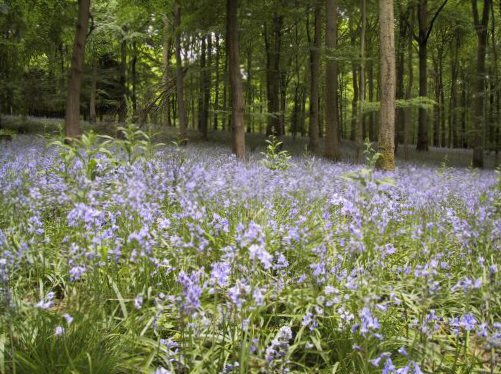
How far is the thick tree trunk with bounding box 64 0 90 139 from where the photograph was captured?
33.3 ft

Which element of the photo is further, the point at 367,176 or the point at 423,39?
the point at 423,39

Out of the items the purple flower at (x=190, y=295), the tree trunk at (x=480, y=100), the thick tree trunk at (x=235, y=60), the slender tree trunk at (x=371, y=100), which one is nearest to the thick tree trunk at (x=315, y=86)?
the thick tree trunk at (x=235, y=60)

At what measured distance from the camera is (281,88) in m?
30.8

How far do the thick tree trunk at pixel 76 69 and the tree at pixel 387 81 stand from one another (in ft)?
24.6

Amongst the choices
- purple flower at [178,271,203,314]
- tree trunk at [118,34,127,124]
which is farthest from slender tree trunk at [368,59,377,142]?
purple flower at [178,271,203,314]

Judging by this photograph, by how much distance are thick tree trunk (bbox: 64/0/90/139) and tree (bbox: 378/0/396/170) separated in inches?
295

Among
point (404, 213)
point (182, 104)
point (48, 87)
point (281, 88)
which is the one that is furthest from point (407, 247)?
point (48, 87)

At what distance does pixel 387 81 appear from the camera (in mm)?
9977

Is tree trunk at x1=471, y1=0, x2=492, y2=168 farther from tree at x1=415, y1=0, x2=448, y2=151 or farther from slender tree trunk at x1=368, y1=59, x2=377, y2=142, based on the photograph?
slender tree trunk at x1=368, y1=59, x2=377, y2=142

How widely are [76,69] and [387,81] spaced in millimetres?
7857

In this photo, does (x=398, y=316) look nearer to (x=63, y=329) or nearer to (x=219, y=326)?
→ (x=219, y=326)

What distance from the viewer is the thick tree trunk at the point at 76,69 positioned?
1015 cm

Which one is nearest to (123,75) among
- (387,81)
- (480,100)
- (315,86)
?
(315,86)

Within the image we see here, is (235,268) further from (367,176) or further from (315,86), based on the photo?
(315,86)
